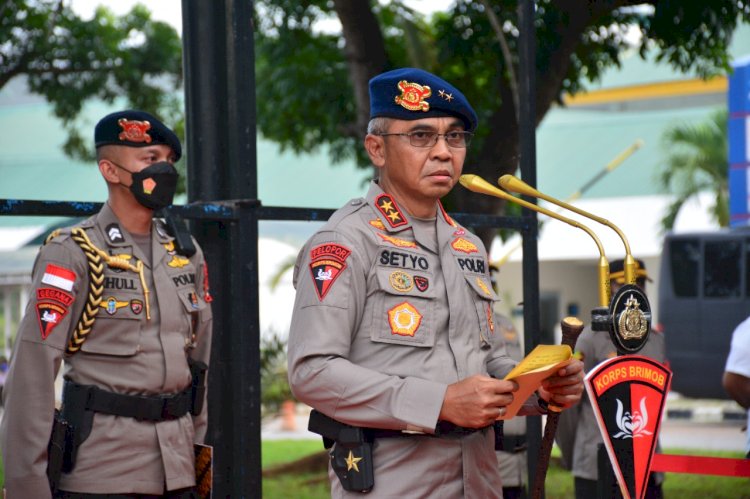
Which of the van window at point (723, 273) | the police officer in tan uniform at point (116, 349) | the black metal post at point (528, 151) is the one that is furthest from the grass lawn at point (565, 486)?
the van window at point (723, 273)

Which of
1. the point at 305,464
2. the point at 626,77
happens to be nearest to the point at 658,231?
the point at 626,77

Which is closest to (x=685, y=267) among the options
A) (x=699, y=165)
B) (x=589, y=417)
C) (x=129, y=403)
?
(x=699, y=165)

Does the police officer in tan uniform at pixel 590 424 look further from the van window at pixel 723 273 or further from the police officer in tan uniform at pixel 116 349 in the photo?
the van window at pixel 723 273

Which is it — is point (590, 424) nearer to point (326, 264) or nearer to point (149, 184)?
point (149, 184)

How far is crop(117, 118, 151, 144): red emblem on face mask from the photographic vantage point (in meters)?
3.54

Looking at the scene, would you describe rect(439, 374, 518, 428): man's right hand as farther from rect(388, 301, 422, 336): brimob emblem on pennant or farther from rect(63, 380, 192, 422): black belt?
rect(63, 380, 192, 422): black belt

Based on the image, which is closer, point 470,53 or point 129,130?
point 129,130

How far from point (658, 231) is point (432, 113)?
63.2 ft

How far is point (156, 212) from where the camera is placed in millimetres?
3609

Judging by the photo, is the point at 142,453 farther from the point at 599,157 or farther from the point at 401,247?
the point at 599,157

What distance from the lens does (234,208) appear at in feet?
12.6

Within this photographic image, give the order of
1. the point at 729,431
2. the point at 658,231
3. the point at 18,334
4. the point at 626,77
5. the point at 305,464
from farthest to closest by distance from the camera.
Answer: the point at 626,77, the point at 658,231, the point at 729,431, the point at 305,464, the point at 18,334

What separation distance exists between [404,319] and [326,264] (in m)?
0.23

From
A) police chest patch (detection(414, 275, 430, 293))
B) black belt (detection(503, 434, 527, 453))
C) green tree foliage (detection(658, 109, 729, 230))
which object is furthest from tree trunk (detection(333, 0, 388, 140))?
green tree foliage (detection(658, 109, 729, 230))
